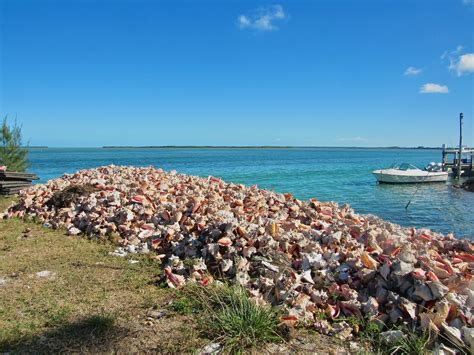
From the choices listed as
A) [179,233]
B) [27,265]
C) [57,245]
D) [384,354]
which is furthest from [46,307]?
[384,354]

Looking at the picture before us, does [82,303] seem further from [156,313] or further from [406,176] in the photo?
[406,176]

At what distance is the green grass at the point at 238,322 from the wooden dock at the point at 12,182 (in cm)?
1166

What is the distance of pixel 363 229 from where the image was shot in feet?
18.8

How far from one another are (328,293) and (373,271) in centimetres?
58

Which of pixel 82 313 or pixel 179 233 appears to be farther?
pixel 179 233

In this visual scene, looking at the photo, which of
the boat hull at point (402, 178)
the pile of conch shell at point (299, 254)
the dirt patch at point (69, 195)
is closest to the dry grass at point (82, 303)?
the pile of conch shell at point (299, 254)

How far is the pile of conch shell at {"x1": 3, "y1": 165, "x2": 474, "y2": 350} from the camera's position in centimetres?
383

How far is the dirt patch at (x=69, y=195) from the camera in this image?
8734 millimetres

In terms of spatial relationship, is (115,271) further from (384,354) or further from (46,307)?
(384,354)

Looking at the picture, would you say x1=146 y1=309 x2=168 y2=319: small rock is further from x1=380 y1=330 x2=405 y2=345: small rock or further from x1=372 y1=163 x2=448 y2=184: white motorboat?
x1=372 y1=163 x2=448 y2=184: white motorboat

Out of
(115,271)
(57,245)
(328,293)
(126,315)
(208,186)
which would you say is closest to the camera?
(126,315)

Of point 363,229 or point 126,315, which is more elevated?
point 363,229


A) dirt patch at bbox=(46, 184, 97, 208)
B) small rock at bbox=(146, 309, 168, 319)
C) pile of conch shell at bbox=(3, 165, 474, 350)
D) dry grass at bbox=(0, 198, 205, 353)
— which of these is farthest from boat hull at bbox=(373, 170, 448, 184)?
small rock at bbox=(146, 309, 168, 319)

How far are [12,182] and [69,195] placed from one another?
19.7 feet
